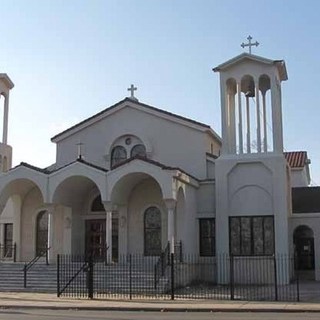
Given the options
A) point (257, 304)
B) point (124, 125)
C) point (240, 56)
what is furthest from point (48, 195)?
point (257, 304)

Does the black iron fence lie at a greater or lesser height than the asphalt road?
greater

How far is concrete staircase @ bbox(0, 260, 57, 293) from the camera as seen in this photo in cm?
2703

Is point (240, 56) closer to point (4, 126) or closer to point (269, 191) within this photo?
point (269, 191)

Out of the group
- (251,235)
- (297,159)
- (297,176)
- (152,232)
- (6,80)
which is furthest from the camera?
(297,159)

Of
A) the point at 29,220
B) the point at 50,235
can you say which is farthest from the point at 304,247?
the point at 29,220

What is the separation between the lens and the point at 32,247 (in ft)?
115

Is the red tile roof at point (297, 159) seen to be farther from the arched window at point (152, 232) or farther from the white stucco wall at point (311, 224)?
the arched window at point (152, 232)

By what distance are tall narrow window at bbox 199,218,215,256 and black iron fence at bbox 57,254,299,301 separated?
0.43m

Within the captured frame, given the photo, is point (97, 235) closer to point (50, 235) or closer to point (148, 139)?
point (50, 235)

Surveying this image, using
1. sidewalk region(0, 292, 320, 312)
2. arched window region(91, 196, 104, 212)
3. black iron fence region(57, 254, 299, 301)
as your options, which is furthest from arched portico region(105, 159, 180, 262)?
sidewalk region(0, 292, 320, 312)

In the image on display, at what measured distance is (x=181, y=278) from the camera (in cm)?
2859

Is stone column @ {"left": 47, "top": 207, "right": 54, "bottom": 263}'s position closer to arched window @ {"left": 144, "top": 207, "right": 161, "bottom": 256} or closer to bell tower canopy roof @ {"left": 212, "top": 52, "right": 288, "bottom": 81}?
arched window @ {"left": 144, "top": 207, "right": 161, "bottom": 256}

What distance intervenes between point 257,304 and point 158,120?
15761 millimetres

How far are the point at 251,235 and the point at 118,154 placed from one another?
8539 millimetres
